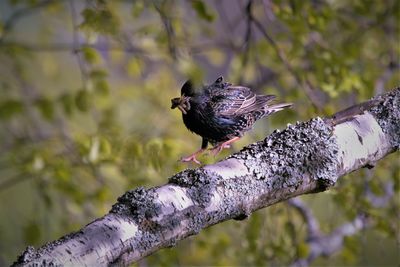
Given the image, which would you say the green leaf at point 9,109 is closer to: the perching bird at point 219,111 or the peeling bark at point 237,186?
the perching bird at point 219,111

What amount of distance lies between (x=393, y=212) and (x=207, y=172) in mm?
2474

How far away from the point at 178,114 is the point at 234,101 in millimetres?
2683

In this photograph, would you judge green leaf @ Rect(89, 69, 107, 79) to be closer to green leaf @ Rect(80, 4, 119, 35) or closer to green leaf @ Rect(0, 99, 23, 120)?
green leaf @ Rect(80, 4, 119, 35)

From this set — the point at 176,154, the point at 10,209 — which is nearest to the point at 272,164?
the point at 176,154

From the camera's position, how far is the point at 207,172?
2281mm

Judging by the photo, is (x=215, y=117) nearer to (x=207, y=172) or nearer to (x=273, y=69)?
(x=207, y=172)

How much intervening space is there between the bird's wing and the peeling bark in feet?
1.21

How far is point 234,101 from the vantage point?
293cm

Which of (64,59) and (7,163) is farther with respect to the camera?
(64,59)

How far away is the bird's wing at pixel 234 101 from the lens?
114 inches

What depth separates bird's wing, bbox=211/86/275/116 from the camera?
2896mm

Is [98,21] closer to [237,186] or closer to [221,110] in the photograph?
[221,110]

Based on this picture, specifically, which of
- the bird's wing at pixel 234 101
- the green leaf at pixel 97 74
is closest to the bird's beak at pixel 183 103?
the bird's wing at pixel 234 101

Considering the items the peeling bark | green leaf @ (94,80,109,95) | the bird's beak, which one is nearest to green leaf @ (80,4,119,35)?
green leaf @ (94,80,109,95)
